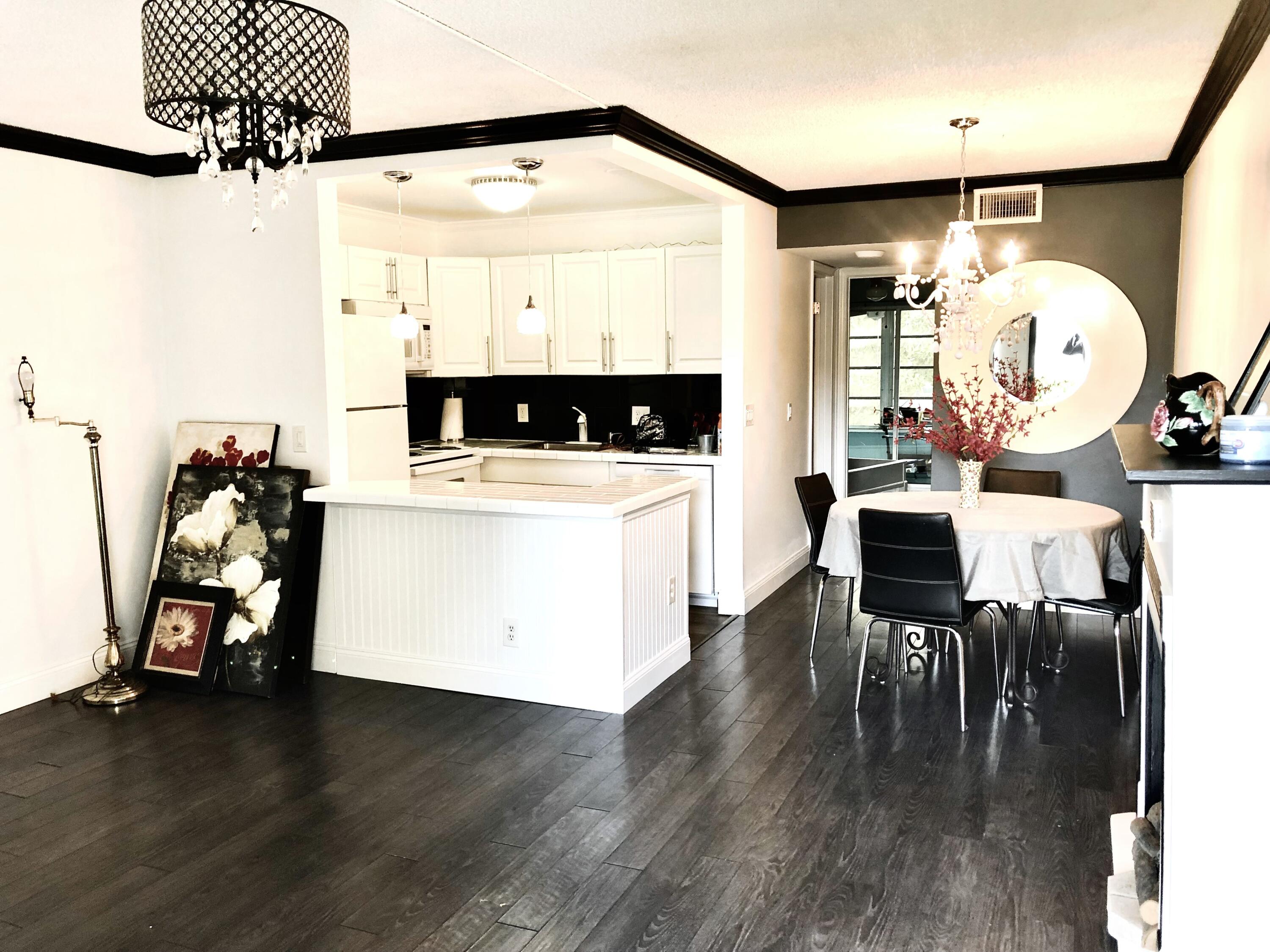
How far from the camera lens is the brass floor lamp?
4.28m

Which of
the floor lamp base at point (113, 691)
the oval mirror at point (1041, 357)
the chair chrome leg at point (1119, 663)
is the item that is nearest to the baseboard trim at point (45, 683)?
the floor lamp base at point (113, 691)

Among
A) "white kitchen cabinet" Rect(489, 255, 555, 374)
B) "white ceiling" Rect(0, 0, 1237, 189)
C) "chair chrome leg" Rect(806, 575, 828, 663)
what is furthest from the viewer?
"white kitchen cabinet" Rect(489, 255, 555, 374)

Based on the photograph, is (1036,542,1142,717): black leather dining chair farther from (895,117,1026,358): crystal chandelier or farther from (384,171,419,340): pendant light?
(384,171,419,340): pendant light

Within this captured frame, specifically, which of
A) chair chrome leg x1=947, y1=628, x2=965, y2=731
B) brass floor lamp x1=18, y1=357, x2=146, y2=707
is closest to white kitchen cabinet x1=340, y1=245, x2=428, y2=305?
brass floor lamp x1=18, y1=357, x2=146, y2=707

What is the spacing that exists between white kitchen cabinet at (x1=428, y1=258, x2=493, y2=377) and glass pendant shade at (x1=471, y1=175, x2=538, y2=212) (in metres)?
1.52

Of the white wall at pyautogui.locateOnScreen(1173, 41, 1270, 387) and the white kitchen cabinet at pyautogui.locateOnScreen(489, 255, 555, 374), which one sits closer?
the white wall at pyautogui.locateOnScreen(1173, 41, 1270, 387)

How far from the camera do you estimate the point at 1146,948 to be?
2090mm

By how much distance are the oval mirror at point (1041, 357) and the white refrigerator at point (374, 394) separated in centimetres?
351

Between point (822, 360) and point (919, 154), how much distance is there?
2.50 m

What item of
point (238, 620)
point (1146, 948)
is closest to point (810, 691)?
point (1146, 948)

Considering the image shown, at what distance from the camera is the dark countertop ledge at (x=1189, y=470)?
1816 millimetres

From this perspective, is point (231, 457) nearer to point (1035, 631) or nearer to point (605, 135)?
point (605, 135)

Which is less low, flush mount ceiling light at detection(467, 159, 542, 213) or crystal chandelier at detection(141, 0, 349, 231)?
flush mount ceiling light at detection(467, 159, 542, 213)

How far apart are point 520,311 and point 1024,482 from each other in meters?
3.41
